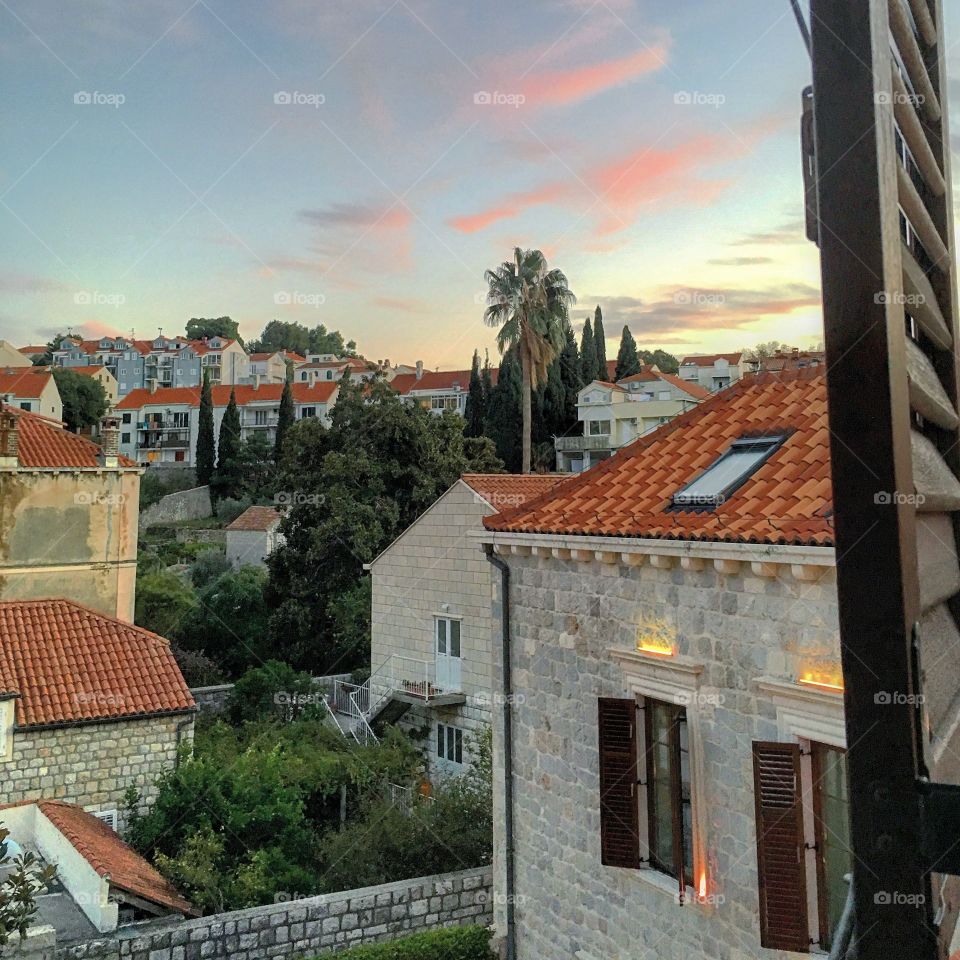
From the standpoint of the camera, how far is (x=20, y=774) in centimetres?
1375

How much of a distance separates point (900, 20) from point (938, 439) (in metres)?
0.72

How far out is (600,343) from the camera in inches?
2375

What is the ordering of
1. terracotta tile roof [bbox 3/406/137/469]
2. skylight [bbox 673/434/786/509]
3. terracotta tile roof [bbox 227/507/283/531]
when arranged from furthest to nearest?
terracotta tile roof [bbox 227/507/283/531], terracotta tile roof [bbox 3/406/137/469], skylight [bbox 673/434/786/509]

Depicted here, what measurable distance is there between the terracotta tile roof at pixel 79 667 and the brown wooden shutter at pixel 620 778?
9.65 metres

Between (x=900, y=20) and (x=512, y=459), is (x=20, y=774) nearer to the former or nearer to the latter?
(x=900, y=20)


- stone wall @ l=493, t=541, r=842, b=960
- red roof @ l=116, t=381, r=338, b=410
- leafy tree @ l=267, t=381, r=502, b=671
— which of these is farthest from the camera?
red roof @ l=116, t=381, r=338, b=410

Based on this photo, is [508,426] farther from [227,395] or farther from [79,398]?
[79,398]

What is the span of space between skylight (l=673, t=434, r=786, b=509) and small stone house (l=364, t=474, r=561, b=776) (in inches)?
423

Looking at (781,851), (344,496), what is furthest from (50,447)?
(781,851)

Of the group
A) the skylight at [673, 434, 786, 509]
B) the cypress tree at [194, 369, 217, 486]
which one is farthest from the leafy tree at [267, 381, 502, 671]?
the cypress tree at [194, 369, 217, 486]

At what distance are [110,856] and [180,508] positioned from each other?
50.9 meters

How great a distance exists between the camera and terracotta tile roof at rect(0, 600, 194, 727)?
14.3 metres

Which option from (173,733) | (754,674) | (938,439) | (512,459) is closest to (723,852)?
(754,674)

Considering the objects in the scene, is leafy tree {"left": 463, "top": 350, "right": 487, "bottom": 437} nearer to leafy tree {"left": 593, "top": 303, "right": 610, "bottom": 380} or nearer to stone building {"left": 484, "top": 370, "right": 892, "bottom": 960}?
leafy tree {"left": 593, "top": 303, "right": 610, "bottom": 380}
